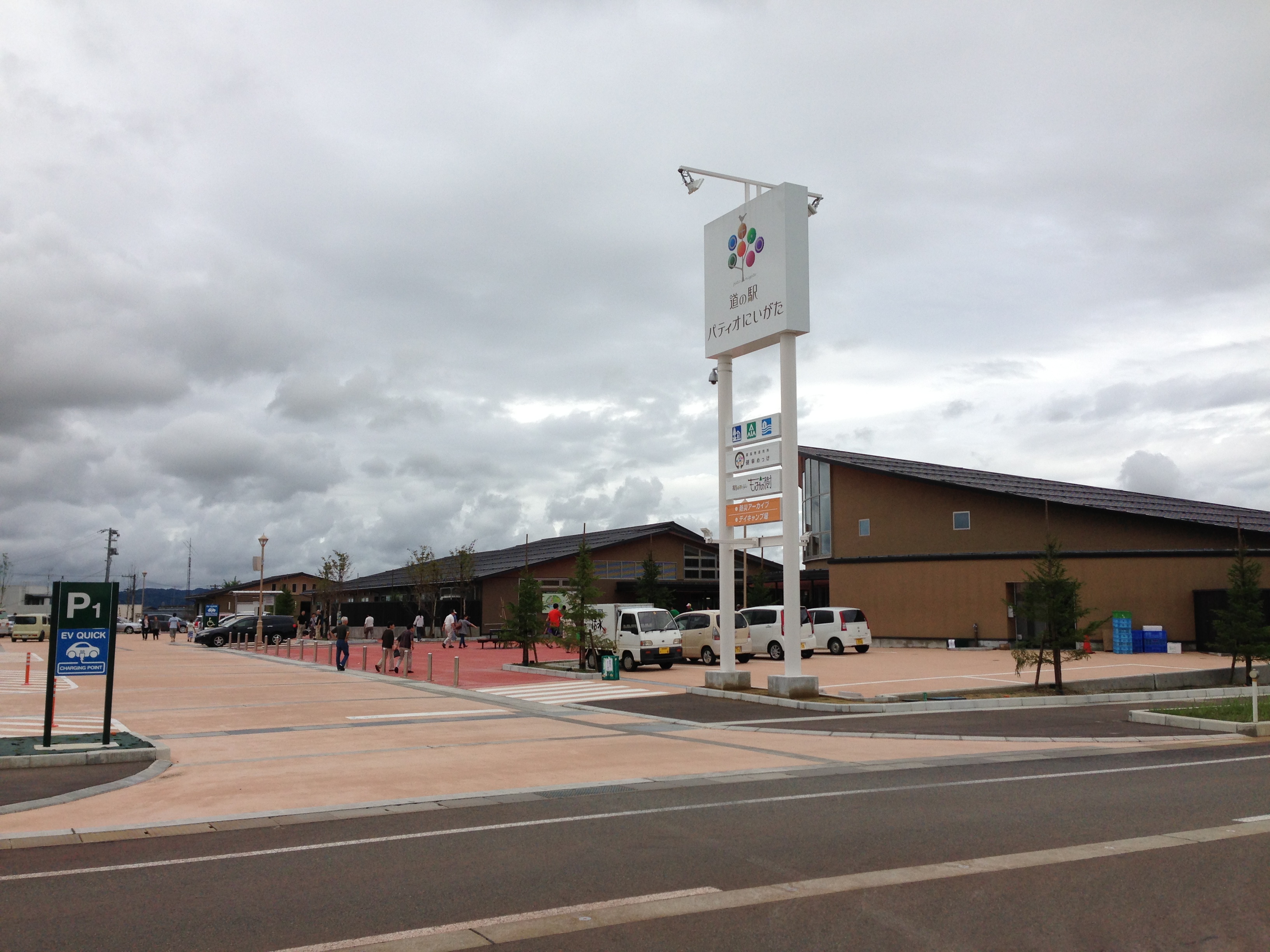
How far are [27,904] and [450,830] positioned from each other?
3.20m

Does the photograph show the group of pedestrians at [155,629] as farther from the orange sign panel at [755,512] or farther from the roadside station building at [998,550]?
the orange sign panel at [755,512]

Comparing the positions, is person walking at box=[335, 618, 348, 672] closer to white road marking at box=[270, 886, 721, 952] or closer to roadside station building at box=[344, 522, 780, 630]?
roadside station building at box=[344, 522, 780, 630]

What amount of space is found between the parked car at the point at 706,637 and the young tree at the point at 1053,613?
11.0m

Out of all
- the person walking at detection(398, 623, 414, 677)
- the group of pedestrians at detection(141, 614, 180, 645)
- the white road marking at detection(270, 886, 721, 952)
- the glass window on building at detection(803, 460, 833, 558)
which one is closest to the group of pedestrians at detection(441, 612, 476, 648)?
the person walking at detection(398, 623, 414, 677)

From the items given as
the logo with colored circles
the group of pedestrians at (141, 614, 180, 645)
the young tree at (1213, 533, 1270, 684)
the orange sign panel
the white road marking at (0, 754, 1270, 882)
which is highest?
the logo with colored circles

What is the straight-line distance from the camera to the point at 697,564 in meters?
63.6

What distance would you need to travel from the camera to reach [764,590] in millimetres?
52219

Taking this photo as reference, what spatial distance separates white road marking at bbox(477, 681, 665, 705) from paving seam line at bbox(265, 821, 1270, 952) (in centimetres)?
1455

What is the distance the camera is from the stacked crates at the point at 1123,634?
3362 centimetres

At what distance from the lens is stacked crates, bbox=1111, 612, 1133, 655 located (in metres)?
33.6

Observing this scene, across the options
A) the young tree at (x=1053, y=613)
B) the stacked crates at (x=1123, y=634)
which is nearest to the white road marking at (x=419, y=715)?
the young tree at (x=1053, y=613)

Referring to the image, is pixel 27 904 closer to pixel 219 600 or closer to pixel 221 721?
pixel 221 721

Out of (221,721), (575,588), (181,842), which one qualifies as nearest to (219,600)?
(575,588)

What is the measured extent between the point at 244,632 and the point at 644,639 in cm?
4008
